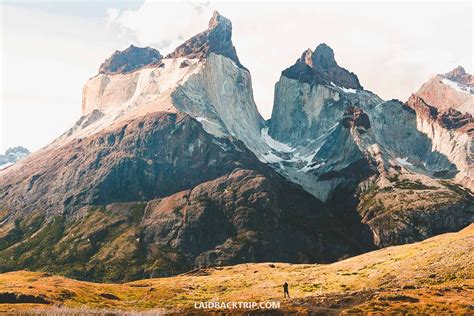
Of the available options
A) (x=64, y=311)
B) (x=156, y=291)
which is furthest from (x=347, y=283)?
(x=64, y=311)

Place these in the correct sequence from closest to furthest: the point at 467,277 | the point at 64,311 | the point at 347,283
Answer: the point at 64,311 → the point at 467,277 → the point at 347,283

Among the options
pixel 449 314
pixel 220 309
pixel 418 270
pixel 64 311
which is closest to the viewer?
pixel 449 314

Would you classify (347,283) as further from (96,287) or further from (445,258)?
(96,287)

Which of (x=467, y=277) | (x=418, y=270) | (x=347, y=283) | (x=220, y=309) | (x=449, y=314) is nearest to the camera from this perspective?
(x=449, y=314)

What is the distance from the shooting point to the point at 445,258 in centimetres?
16262

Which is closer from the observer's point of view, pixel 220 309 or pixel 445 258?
pixel 220 309

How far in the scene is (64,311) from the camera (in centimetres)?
12938

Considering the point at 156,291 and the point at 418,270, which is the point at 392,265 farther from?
the point at 156,291

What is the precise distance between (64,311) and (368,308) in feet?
239

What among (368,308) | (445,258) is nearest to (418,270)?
(445,258)

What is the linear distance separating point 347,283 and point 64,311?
8735 cm

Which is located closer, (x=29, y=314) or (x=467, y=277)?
(x=29, y=314)

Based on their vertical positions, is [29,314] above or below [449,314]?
above

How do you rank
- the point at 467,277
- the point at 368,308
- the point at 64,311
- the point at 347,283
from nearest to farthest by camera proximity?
the point at 368,308 → the point at 64,311 → the point at 467,277 → the point at 347,283
